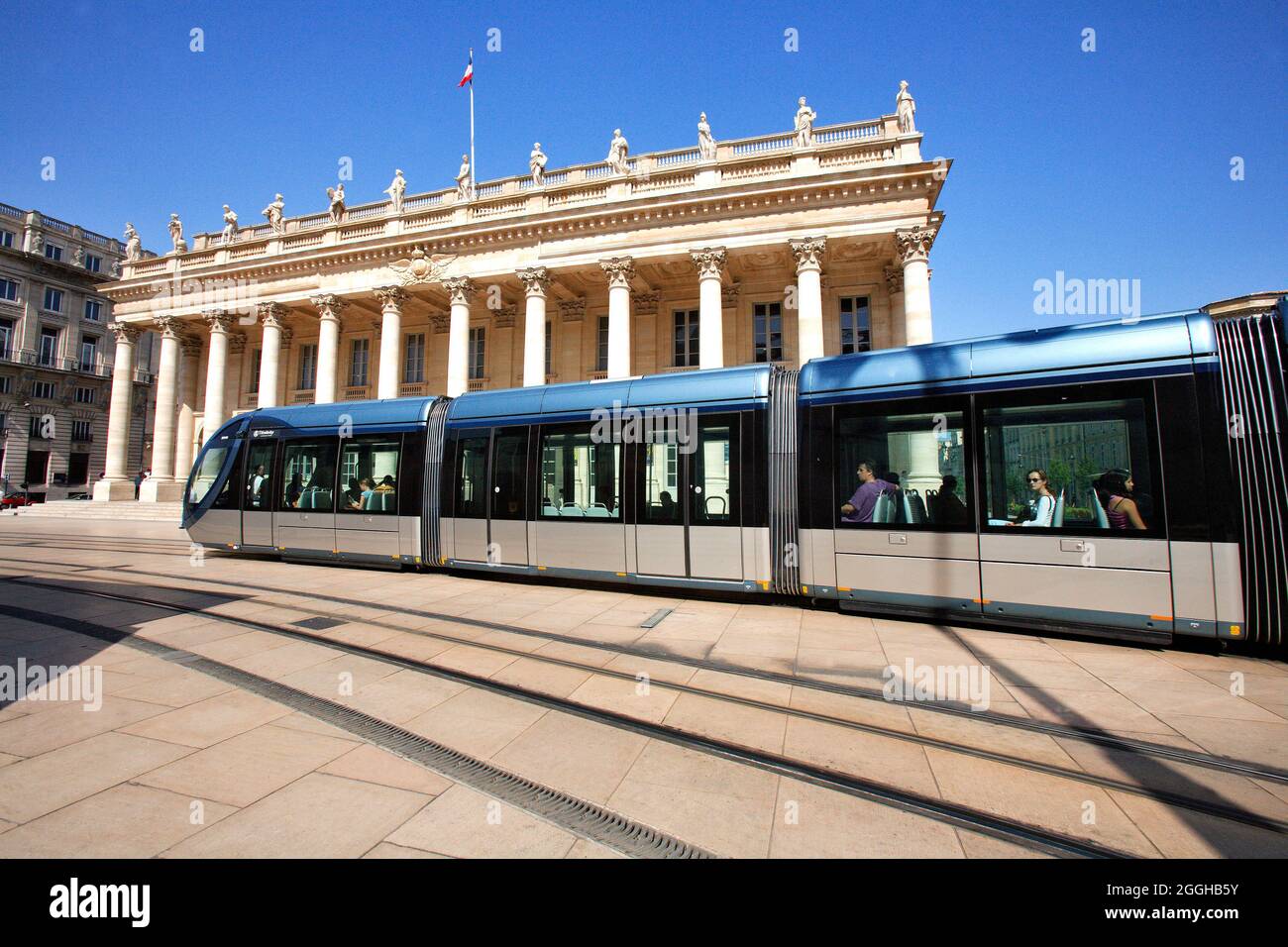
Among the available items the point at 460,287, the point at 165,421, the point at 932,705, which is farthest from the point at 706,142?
the point at 165,421

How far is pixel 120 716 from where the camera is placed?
3.98 m

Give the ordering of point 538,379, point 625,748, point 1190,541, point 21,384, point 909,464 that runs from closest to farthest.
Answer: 1. point 625,748
2. point 1190,541
3. point 909,464
4. point 538,379
5. point 21,384

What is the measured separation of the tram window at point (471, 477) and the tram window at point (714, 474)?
418 cm

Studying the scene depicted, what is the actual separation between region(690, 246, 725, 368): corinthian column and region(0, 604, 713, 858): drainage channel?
743 inches

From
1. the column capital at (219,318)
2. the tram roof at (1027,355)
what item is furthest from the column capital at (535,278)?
the column capital at (219,318)

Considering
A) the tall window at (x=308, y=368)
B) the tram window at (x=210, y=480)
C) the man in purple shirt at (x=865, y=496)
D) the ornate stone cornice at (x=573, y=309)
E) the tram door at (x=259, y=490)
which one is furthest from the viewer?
the tall window at (x=308, y=368)

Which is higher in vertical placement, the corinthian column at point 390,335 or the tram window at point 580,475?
the corinthian column at point 390,335

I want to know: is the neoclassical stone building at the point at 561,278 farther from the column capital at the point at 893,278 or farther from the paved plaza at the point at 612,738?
the paved plaza at the point at 612,738

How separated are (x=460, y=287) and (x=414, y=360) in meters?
7.19

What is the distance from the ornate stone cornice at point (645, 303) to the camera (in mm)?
25672
